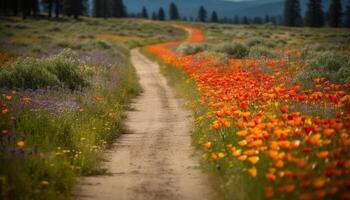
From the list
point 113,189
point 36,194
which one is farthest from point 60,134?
point 36,194

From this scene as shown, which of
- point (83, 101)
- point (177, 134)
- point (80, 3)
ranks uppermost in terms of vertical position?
point (80, 3)

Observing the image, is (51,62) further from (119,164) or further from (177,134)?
(119,164)

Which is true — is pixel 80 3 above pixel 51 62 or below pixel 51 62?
above

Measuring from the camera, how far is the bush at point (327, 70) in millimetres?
13531

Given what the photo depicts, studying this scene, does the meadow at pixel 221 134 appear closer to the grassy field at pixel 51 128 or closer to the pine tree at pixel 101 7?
the grassy field at pixel 51 128

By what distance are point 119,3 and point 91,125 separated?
12319cm

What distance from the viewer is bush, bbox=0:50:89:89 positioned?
12600 millimetres

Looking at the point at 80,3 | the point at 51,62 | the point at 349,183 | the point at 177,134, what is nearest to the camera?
the point at 349,183

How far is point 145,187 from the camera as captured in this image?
7070 millimetres

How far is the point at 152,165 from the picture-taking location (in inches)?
328

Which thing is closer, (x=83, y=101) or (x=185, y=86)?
(x=83, y=101)

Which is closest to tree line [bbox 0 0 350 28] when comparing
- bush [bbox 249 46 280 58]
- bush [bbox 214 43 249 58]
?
bush [bbox 214 43 249 58]

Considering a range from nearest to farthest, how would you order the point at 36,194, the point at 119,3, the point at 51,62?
the point at 36,194 → the point at 51,62 → the point at 119,3

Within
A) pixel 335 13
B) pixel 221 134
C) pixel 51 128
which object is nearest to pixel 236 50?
pixel 221 134
